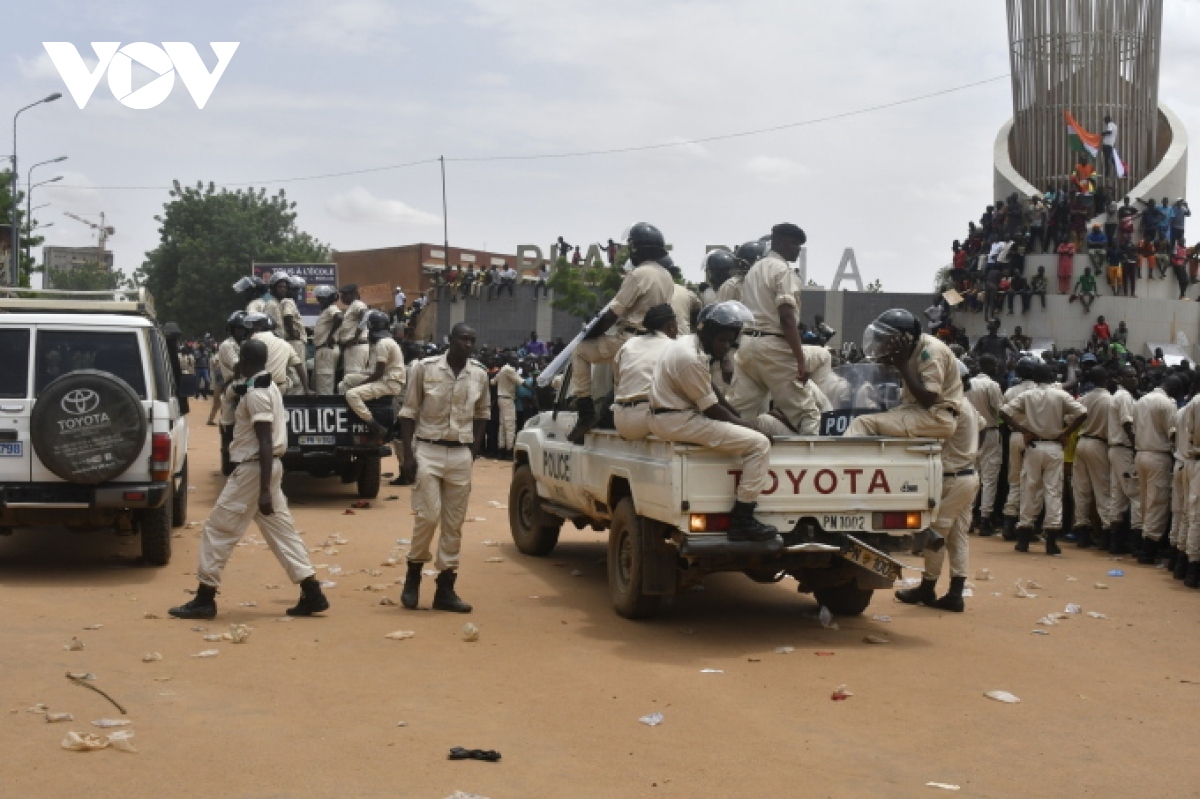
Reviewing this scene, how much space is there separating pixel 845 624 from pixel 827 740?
295cm

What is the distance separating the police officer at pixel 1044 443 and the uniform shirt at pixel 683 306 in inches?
170

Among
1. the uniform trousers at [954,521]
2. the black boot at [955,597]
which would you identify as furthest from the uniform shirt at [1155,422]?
the black boot at [955,597]

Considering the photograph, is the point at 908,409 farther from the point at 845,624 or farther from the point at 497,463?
the point at 497,463

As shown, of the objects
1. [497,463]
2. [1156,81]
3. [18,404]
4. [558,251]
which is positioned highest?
[1156,81]

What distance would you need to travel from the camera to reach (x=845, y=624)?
8.90m

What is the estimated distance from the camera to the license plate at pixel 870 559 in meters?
8.00

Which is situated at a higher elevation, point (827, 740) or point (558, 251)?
point (558, 251)

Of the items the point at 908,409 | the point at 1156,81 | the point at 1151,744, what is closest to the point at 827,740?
the point at 1151,744

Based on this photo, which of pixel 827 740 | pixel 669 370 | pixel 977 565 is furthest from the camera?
pixel 977 565

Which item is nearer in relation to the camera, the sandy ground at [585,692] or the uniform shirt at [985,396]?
the sandy ground at [585,692]

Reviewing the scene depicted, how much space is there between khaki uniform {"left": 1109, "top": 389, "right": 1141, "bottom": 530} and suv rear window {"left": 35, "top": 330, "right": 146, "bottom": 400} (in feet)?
29.1

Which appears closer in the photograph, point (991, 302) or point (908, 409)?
point (908, 409)

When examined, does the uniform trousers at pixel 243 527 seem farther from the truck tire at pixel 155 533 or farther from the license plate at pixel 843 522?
the license plate at pixel 843 522

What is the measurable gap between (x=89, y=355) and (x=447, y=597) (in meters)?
3.61
